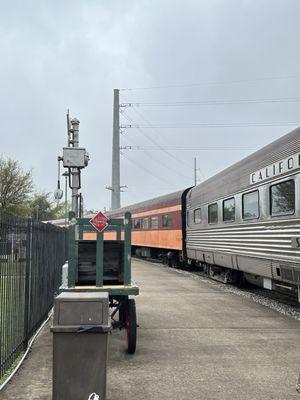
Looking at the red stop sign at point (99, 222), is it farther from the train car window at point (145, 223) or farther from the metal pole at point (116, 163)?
the metal pole at point (116, 163)

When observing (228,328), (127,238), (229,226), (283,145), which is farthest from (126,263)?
(229,226)

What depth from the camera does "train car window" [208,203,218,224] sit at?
15.2 metres

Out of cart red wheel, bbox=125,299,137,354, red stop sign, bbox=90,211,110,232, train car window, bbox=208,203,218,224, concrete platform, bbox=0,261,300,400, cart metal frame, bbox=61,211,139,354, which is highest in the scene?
train car window, bbox=208,203,218,224

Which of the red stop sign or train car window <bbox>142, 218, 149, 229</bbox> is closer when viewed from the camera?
the red stop sign

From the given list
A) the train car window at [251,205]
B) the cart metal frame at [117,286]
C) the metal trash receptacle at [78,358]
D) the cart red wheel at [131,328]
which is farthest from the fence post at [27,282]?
the train car window at [251,205]

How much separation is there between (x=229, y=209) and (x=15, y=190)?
2361 cm

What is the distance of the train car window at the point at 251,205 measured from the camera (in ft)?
37.1

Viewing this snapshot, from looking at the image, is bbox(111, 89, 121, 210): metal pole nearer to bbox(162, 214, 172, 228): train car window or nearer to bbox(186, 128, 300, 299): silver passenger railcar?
bbox(162, 214, 172, 228): train car window

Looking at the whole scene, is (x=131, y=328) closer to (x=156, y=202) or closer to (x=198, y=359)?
(x=198, y=359)

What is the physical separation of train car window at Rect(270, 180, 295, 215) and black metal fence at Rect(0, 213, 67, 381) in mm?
4236

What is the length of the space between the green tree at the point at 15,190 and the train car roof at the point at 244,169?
60.7 ft

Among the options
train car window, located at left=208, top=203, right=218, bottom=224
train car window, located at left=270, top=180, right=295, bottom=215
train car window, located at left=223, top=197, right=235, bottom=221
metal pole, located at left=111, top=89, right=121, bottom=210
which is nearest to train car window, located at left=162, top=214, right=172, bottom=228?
train car window, located at left=208, top=203, right=218, bottom=224

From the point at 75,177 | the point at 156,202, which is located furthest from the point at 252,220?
the point at 156,202

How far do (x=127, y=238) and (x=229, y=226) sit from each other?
675 cm
